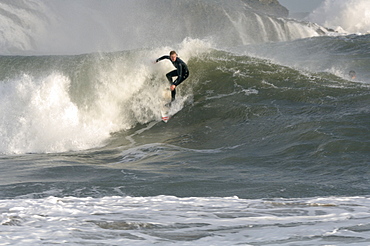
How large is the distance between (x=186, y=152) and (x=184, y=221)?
16.1 feet

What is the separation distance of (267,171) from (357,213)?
2.86 m

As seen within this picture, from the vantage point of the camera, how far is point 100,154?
10.1m

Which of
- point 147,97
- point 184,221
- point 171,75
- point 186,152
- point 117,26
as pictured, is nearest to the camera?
point 184,221

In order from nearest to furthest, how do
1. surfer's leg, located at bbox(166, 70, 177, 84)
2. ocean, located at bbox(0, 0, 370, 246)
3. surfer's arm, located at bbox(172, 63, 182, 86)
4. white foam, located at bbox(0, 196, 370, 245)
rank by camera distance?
white foam, located at bbox(0, 196, 370, 245), ocean, located at bbox(0, 0, 370, 246), surfer's arm, located at bbox(172, 63, 182, 86), surfer's leg, located at bbox(166, 70, 177, 84)

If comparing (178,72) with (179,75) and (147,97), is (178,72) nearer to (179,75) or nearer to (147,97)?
(179,75)

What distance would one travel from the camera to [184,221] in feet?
15.1

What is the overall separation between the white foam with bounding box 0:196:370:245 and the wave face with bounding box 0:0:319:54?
89.7ft

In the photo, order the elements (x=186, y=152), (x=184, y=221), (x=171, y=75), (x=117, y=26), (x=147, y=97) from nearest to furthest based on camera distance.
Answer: (x=184, y=221)
(x=186, y=152)
(x=171, y=75)
(x=147, y=97)
(x=117, y=26)

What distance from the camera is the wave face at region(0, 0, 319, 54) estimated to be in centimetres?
3573

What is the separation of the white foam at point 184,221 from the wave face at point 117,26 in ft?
89.7

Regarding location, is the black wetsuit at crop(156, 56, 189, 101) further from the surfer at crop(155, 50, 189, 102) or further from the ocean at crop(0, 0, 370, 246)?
the ocean at crop(0, 0, 370, 246)

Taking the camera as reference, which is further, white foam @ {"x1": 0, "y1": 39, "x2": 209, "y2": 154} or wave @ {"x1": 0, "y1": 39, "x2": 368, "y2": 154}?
white foam @ {"x1": 0, "y1": 39, "x2": 209, "y2": 154}

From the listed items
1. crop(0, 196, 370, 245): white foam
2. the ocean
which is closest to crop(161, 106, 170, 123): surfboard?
the ocean

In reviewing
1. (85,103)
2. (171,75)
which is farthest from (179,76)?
(85,103)
